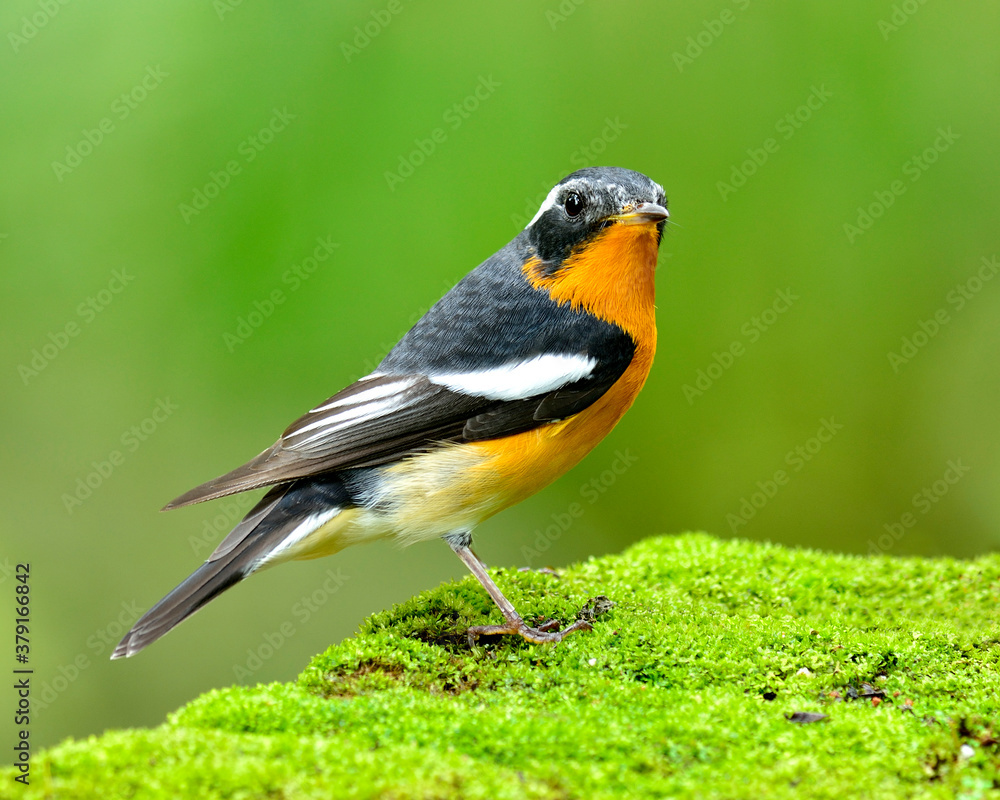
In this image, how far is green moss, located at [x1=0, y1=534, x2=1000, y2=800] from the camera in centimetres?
265

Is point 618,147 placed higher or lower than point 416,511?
higher

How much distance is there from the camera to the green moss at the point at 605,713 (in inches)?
104

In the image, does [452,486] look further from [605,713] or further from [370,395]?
[605,713]

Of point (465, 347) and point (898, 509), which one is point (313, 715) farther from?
point (898, 509)

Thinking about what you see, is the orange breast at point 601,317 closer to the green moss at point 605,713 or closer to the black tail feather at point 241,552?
the green moss at point 605,713

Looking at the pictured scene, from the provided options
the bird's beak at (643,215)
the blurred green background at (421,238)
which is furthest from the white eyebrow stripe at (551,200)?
the blurred green background at (421,238)

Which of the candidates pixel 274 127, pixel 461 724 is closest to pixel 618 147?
pixel 274 127

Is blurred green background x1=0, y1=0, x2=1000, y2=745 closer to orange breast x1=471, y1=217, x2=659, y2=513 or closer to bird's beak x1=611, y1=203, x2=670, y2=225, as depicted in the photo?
orange breast x1=471, y1=217, x2=659, y2=513

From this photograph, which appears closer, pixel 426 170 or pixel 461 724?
pixel 461 724

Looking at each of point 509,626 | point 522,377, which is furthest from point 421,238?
point 509,626

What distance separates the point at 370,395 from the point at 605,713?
2.14 meters

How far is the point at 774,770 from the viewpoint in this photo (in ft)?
9.12

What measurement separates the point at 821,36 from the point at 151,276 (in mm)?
6454

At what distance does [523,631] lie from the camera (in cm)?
427
